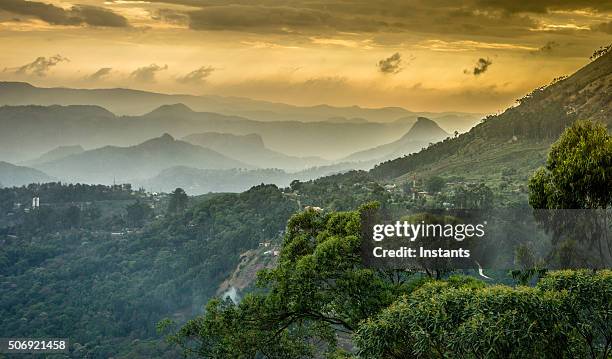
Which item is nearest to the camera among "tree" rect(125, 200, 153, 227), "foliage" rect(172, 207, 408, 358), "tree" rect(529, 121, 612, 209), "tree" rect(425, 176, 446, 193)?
"tree" rect(529, 121, 612, 209)

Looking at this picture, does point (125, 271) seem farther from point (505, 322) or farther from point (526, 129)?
point (505, 322)

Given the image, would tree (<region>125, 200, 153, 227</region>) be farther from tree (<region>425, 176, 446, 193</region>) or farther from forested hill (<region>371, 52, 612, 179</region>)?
tree (<region>425, 176, 446, 193</region>)

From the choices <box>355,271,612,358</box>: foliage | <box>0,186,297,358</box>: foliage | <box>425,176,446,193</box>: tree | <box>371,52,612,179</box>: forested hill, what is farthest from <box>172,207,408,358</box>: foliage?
<box>371,52,612,179</box>: forested hill

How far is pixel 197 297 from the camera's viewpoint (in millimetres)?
55250

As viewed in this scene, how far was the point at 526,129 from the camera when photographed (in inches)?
2562

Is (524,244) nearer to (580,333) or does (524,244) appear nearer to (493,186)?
(580,333)

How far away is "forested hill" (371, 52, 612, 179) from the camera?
199 feet

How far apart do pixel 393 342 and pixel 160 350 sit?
3345 cm

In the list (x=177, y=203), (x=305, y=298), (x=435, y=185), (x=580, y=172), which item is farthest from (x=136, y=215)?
(x=580, y=172)

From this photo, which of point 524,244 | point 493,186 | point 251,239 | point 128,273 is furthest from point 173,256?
point 524,244

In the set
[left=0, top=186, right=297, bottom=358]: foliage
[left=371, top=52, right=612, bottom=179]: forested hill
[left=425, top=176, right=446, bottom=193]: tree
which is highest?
[left=371, top=52, right=612, bottom=179]: forested hill

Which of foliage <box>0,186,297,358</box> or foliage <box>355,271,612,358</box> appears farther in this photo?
foliage <box>0,186,297,358</box>

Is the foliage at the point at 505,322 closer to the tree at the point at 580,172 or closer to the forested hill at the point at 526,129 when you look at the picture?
the tree at the point at 580,172

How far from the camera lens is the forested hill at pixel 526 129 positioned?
60625 millimetres
